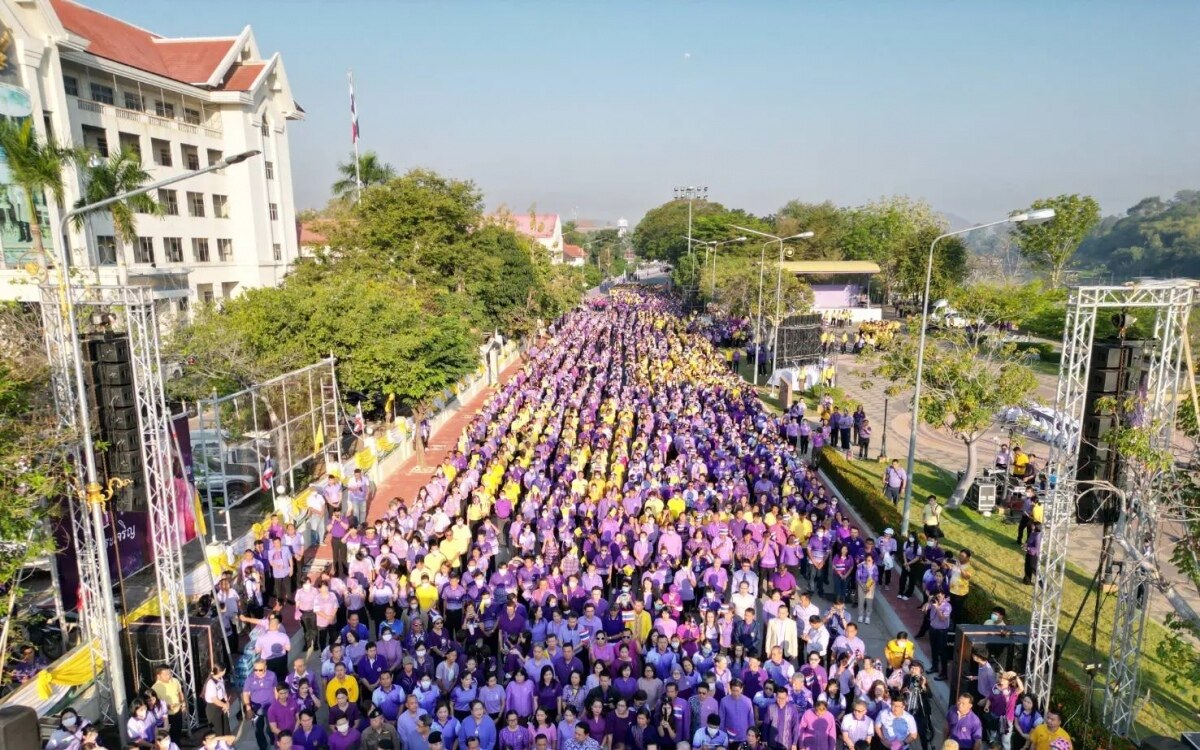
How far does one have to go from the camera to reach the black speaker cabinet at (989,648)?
812 cm

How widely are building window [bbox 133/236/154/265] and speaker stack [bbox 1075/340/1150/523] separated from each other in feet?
112

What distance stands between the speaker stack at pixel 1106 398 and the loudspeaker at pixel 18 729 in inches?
373

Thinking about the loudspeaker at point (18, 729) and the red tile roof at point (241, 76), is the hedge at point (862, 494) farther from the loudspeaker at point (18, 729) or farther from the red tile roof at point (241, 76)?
the red tile roof at point (241, 76)

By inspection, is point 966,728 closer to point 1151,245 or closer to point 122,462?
point 122,462

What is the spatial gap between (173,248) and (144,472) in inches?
1145

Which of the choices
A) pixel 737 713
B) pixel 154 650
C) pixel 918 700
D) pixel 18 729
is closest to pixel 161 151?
pixel 154 650

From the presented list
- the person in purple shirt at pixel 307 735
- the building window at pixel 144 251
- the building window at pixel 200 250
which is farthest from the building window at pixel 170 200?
the person in purple shirt at pixel 307 735

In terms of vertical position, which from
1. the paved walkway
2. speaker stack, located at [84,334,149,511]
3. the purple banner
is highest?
speaker stack, located at [84,334,149,511]

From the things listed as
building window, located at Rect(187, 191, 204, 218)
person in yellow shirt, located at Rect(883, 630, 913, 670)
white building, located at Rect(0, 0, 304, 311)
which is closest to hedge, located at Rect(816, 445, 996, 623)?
person in yellow shirt, located at Rect(883, 630, 913, 670)

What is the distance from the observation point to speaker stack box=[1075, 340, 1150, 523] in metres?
7.14

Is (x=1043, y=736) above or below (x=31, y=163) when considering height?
below

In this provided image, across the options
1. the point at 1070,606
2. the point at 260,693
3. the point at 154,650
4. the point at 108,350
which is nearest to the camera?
the point at 260,693

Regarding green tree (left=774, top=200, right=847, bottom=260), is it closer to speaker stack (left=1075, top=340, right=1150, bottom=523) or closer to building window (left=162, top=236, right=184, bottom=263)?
building window (left=162, top=236, right=184, bottom=263)

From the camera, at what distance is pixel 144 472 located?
27.2 ft
